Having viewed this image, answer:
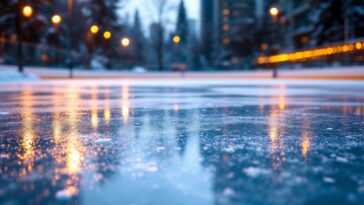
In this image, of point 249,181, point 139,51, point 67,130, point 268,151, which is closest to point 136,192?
point 249,181

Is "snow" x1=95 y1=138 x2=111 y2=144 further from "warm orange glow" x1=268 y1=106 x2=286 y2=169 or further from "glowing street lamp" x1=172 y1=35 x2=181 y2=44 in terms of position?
"glowing street lamp" x1=172 y1=35 x2=181 y2=44

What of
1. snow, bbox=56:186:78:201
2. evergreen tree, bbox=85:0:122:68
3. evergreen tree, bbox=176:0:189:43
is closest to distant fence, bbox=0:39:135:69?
evergreen tree, bbox=85:0:122:68

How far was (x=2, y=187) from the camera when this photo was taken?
192cm

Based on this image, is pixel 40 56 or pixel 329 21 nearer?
pixel 40 56

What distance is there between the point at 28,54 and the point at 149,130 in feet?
85.9

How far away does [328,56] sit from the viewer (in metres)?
21.9

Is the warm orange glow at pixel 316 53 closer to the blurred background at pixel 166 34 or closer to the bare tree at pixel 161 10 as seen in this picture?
the blurred background at pixel 166 34

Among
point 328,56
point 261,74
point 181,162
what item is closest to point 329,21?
point 261,74

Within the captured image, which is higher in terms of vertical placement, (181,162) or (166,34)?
(166,34)

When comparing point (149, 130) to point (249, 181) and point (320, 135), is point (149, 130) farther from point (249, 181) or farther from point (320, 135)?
point (249, 181)

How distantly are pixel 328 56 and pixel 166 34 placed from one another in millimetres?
20492

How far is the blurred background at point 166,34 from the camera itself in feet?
80.0

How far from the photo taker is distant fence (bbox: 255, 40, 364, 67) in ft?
63.3

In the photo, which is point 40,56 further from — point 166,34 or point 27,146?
point 27,146
